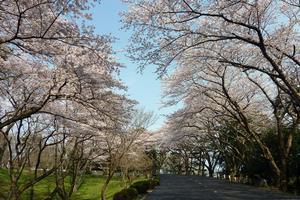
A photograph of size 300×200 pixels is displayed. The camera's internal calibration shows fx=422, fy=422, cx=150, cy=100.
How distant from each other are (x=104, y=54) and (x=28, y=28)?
2.05m

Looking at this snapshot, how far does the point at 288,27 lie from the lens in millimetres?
17312

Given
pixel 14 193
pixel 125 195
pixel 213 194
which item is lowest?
pixel 14 193

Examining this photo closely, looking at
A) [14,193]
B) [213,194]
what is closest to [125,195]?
[213,194]

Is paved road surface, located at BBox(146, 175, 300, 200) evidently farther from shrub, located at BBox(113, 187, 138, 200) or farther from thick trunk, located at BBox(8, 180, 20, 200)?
thick trunk, located at BBox(8, 180, 20, 200)

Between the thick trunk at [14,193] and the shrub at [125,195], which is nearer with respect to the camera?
the thick trunk at [14,193]

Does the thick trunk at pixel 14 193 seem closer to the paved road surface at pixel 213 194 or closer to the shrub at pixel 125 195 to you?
the shrub at pixel 125 195

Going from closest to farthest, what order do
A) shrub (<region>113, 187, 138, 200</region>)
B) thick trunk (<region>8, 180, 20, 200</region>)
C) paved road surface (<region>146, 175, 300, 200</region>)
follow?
thick trunk (<region>8, 180, 20, 200</region>), paved road surface (<region>146, 175, 300, 200</region>), shrub (<region>113, 187, 138, 200</region>)

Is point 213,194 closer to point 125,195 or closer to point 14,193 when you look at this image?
point 125,195

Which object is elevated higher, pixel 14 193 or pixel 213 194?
pixel 213 194

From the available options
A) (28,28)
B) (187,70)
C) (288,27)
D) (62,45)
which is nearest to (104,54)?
(62,45)

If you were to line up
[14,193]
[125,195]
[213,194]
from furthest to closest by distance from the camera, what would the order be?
1. [213,194]
2. [125,195]
3. [14,193]

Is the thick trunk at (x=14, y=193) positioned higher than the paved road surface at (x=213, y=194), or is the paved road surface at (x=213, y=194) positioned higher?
the paved road surface at (x=213, y=194)

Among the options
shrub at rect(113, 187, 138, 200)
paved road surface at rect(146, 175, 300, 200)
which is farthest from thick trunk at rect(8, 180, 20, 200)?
paved road surface at rect(146, 175, 300, 200)

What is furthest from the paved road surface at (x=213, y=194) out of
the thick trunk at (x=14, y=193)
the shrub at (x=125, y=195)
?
the thick trunk at (x=14, y=193)
